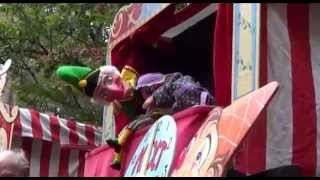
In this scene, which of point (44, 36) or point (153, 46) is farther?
point (44, 36)

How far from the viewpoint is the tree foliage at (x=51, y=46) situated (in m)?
10.2

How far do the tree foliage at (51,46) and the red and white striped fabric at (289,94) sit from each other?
5.71 metres

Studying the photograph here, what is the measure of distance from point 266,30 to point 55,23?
20.8ft

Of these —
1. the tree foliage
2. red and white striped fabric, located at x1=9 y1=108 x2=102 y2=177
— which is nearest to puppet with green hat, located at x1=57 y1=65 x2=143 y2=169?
red and white striped fabric, located at x1=9 y1=108 x2=102 y2=177

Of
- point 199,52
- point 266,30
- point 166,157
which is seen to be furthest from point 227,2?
point 199,52

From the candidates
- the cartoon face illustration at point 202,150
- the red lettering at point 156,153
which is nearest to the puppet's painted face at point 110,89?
the red lettering at point 156,153

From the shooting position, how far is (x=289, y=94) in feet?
13.8

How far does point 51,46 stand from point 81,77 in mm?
5860

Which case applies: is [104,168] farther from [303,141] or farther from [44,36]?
[44,36]

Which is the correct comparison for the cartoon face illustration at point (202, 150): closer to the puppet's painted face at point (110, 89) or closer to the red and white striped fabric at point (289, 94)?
the red and white striped fabric at point (289, 94)

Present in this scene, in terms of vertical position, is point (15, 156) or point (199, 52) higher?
point (199, 52)

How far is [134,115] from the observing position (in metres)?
5.39

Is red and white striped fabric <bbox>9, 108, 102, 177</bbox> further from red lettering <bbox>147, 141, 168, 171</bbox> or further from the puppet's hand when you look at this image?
red lettering <bbox>147, 141, 168, 171</bbox>

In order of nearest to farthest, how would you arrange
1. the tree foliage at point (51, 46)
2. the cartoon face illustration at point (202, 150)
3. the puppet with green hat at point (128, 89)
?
the cartoon face illustration at point (202, 150)
the puppet with green hat at point (128, 89)
the tree foliage at point (51, 46)
